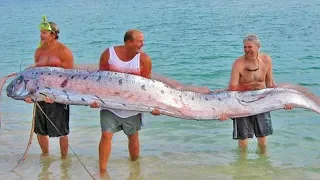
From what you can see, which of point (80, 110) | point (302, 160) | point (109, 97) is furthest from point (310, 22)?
point (109, 97)

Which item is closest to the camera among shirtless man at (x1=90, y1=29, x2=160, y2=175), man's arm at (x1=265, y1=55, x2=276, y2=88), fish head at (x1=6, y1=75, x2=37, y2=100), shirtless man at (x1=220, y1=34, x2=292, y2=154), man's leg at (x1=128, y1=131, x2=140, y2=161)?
shirtless man at (x1=90, y1=29, x2=160, y2=175)

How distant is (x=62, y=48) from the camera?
6387 millimetres

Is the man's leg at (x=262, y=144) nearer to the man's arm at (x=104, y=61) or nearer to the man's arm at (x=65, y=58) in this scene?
the man's arm at (x=104, y=61)

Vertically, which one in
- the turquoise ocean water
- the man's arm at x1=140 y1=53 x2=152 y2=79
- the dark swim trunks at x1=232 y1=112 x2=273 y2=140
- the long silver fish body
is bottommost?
the turquoise ocean water

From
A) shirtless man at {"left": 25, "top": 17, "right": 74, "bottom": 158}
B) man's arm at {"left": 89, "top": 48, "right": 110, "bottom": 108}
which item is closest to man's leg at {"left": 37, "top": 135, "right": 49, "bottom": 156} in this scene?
shirtless man at {"left": 25, "top": 17, "right": 74, "bottom": 158}

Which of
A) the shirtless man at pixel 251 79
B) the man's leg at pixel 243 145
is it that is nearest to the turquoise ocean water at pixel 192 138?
the man's leg at pixel 243 145

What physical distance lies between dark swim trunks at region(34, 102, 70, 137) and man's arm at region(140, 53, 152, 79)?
113cm

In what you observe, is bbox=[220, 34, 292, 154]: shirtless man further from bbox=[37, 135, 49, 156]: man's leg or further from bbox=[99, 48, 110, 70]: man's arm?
bbox=[37, 135, 49, 156]: man's leg

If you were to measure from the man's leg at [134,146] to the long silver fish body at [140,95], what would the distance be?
2.39 feet

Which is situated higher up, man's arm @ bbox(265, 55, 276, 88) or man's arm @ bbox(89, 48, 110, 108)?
man's arm @ bbox(89, 48, 110, 108)

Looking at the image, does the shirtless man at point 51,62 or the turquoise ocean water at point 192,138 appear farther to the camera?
the turquoise ocean water at point 192,138

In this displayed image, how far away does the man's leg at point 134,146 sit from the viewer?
21.8 ft

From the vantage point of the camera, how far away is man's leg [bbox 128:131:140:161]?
665 cm

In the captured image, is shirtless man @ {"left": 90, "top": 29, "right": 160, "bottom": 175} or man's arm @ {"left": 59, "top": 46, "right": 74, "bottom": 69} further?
man's arm @ {"left": 59, "top": 46, "right": 74, "bottom": 69}
